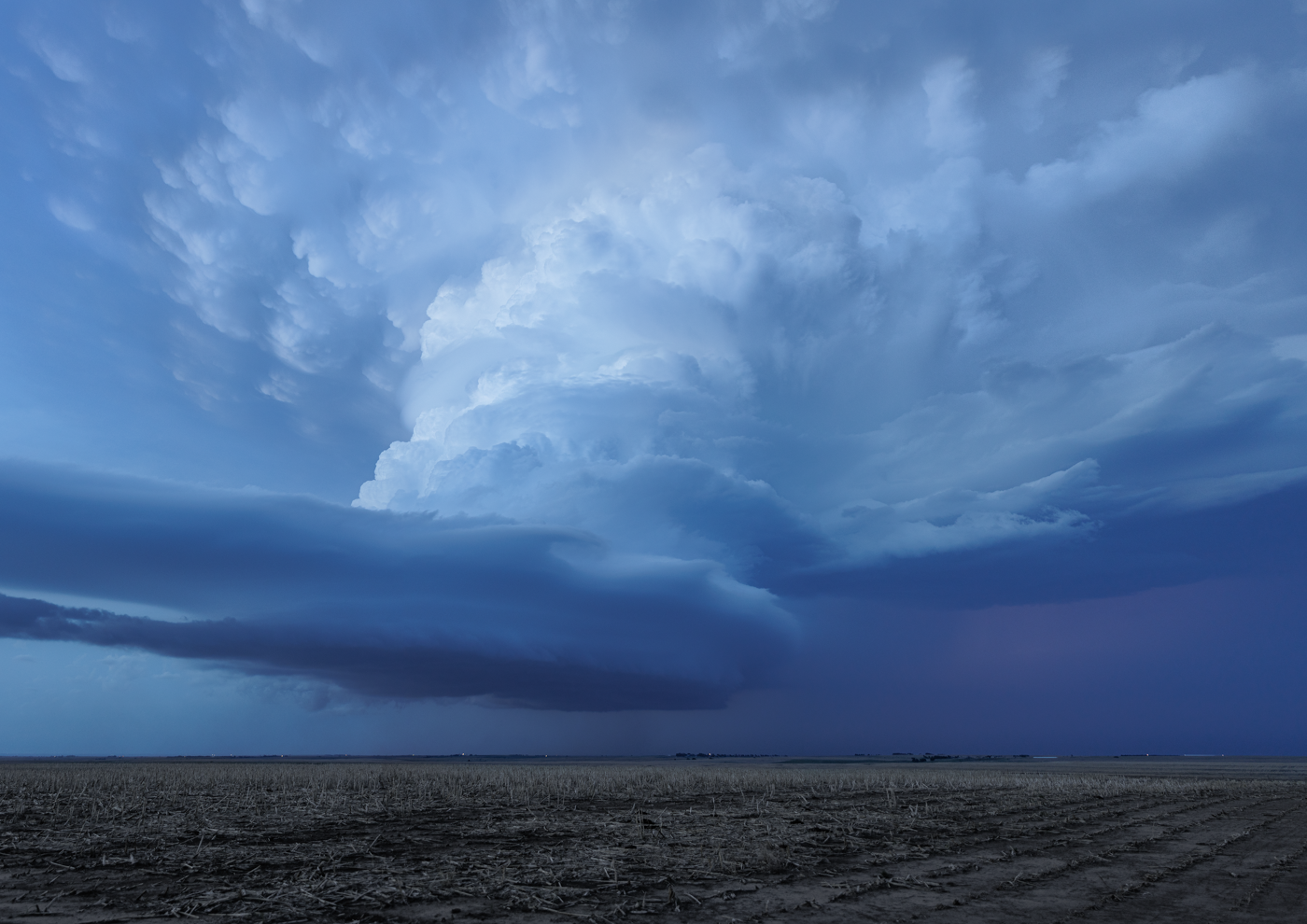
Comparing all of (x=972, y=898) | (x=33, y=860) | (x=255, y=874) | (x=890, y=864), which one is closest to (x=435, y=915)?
(x=255, y=874)

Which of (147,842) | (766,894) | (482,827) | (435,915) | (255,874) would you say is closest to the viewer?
(435,915)

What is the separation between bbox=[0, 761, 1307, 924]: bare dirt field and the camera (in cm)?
1340

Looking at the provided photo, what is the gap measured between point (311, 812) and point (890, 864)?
23.1 meters

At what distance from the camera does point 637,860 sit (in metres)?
18.4

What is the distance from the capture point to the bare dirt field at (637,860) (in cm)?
1340

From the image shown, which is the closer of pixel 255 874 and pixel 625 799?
pixel 255 874

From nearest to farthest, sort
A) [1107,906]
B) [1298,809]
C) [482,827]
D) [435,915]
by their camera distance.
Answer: [435,915] < [1107,906] < [482,827] < [1298,809]

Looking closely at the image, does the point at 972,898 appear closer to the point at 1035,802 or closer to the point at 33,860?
the point at 33,860

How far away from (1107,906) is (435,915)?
499 inches

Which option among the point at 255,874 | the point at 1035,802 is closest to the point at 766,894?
the point at 255,874

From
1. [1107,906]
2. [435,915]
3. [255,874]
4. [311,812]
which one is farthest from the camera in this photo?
[311,812]

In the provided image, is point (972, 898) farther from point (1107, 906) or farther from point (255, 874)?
point (255, 874)

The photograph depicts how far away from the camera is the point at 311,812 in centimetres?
2920

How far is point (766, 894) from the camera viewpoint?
48.2 feet
